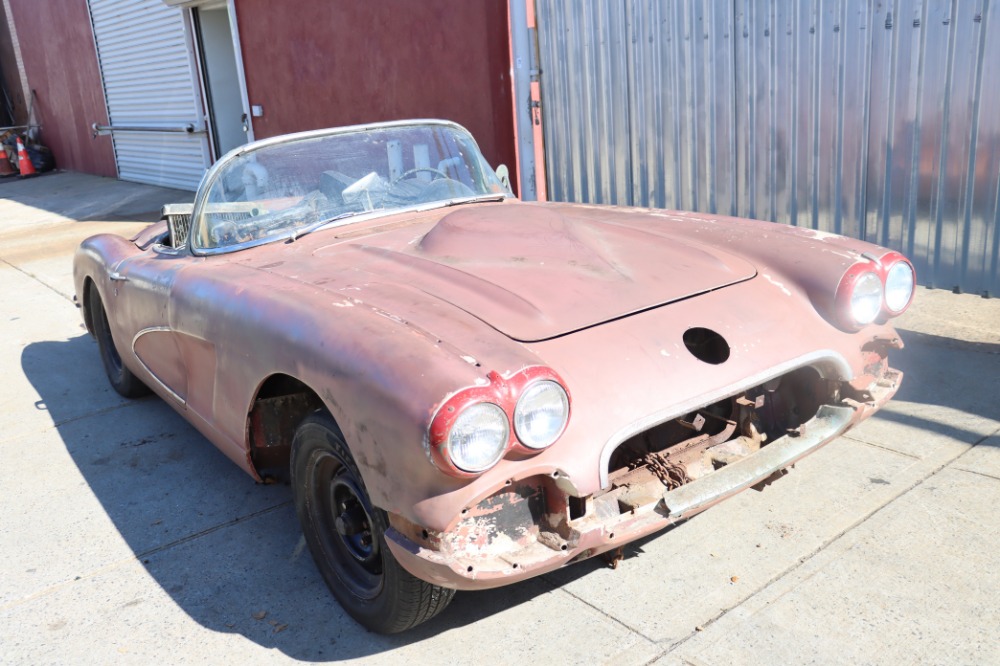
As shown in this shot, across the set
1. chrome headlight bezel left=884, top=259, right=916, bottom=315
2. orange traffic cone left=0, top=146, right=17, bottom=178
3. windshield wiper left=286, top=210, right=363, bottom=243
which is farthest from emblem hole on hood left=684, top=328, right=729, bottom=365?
orange traffic cone left=0, top=146, right=17, bottom=178

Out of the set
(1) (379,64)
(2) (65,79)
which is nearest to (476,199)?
(1) (379,64)

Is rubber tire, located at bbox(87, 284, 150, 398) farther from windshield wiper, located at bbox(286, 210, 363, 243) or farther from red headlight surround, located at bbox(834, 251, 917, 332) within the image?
red headlight surround, located at bbox(834, 251, 917, 332)

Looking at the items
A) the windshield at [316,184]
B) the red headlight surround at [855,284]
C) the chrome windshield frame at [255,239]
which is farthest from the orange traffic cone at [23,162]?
the red headlight surround at [855,284]

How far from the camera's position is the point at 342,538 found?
287 centimetres

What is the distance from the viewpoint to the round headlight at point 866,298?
3.07 m

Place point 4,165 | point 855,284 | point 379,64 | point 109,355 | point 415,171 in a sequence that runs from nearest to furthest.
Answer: point 855,284 < point 415,171 < point 109,355 < point 379,64 < point 4,165

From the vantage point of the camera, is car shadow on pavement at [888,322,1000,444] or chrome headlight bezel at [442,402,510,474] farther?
car shadow on pavement at [888,322,1000,444]

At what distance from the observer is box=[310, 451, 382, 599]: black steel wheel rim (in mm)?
2736

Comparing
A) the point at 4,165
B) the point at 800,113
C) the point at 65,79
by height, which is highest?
the point at 65,79

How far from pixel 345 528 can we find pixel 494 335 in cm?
78

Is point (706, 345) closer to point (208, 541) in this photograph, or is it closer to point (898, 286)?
point (898, 286)

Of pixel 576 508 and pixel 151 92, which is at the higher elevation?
pixel 151 92

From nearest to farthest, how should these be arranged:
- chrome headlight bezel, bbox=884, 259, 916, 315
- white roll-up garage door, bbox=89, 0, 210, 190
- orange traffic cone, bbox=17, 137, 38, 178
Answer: chrome headlight bezel, bbox=884, 259, 916, 315
white roll-up garage door, bbox=89, 0, 210, 190
orange traffic cone, bbox=17, 137, 38, 178

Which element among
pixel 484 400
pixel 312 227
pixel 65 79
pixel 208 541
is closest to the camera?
pixel 484 400
